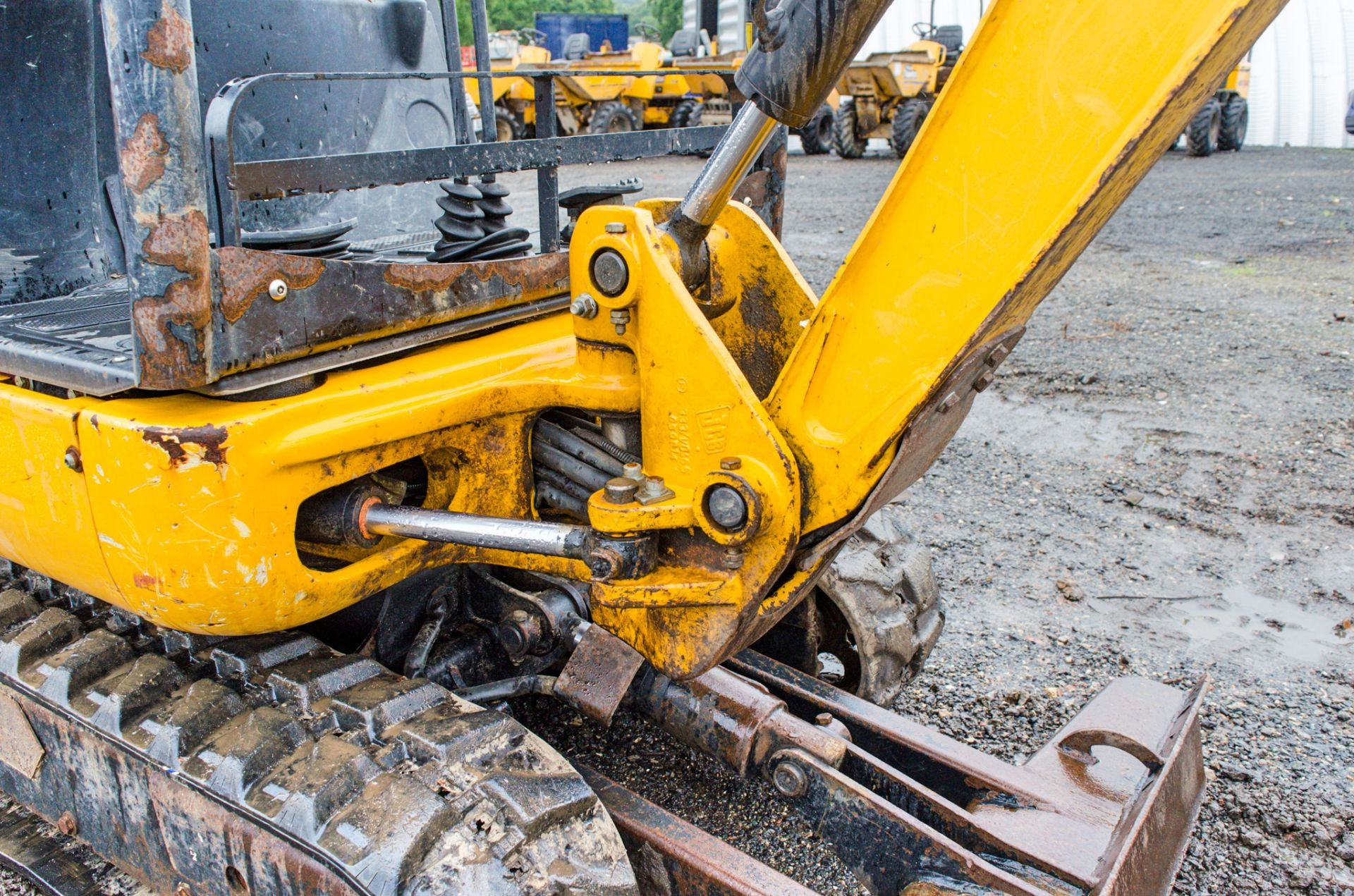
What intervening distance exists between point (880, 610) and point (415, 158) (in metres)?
1.65

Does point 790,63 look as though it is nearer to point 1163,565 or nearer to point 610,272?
point 610,272

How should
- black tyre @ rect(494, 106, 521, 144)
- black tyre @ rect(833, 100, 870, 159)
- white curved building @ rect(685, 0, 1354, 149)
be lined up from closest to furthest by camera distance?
black tyre @ rect(833, 100, 870, 159), white curved building @ rect(685, 0, 1354, 149), black tyre @ rect(494, 106, 521, 144)

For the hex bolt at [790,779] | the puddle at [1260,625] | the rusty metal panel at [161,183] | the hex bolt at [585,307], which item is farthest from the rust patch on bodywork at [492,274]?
the puddle at [1260,625]

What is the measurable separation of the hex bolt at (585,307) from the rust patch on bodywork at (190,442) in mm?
642

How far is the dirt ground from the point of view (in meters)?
2.80

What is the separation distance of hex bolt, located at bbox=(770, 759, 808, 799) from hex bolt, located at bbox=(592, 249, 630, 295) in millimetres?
1080

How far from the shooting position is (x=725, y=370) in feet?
6.18

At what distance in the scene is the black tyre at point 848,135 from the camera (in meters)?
18.5

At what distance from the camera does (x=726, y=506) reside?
191cm

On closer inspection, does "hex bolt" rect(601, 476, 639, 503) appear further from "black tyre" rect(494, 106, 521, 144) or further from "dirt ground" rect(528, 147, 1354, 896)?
"black tyre" rect(494, 106, 521, 144)

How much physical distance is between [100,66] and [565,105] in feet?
64.6

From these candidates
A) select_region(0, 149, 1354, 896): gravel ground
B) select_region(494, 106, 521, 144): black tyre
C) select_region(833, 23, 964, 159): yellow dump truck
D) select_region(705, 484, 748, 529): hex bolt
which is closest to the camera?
select_region(705, 484, 748, 529): hex bolt

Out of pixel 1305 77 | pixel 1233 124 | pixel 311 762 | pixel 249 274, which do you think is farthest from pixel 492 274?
pixel 1305 77

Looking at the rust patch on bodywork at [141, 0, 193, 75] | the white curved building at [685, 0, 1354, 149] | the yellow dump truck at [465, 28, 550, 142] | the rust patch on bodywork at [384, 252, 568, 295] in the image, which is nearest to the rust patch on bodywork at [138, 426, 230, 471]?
the rust patch on bodywork at [384, 252, 568, 295]
